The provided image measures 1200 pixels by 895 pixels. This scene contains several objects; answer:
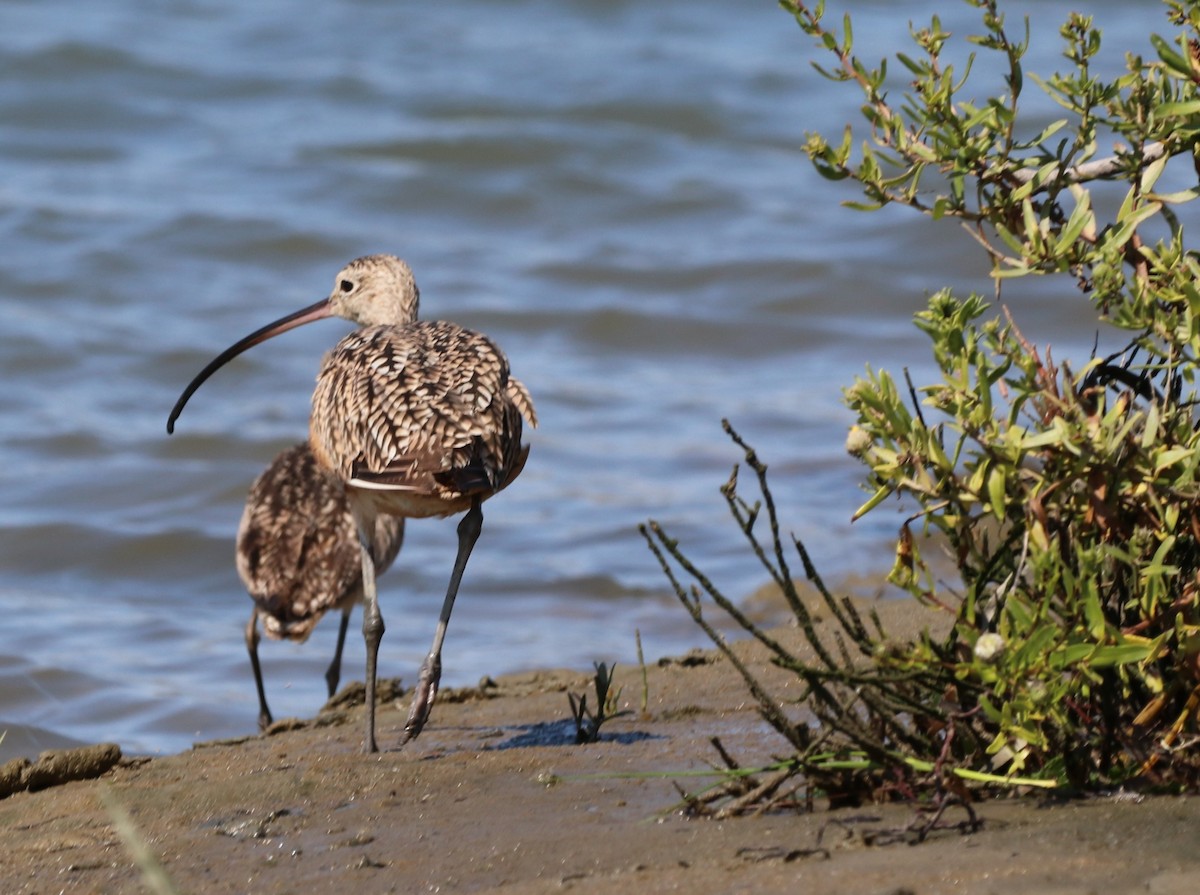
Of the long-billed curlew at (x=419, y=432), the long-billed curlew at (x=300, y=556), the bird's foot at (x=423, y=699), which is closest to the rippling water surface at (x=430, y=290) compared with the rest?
the long-billed curlew at (x=300, y=556)

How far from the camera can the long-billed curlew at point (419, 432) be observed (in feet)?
15.8

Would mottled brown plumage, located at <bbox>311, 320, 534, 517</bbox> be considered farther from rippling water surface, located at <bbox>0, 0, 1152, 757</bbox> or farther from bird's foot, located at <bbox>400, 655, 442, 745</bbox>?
rippling water surface, located at <bbox>0, 0, 1152, 757</bbox>

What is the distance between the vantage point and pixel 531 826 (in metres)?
3.73

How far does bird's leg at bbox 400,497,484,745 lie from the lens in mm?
4770

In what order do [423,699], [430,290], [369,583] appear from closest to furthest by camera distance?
[423,699], [369,583], [430,290]

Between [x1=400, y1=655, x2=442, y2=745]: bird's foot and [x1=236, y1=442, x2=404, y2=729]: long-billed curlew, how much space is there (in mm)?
1880

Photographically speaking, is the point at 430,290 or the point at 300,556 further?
the point at 430,290

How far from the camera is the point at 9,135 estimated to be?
1541 centimetres

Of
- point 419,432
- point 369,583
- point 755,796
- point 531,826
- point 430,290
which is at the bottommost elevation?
point 531,826

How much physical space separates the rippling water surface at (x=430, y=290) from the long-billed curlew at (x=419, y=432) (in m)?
1.71

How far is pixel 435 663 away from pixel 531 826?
127cm

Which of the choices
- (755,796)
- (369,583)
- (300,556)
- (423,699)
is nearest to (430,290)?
(300,556)

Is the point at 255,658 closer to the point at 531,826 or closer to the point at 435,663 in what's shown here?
the point at 435,663

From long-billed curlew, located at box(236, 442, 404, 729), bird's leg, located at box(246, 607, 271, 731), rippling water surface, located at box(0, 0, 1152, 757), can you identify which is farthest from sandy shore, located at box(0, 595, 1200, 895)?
long-billed curlew, located at box(236, 442, 404, 729)
